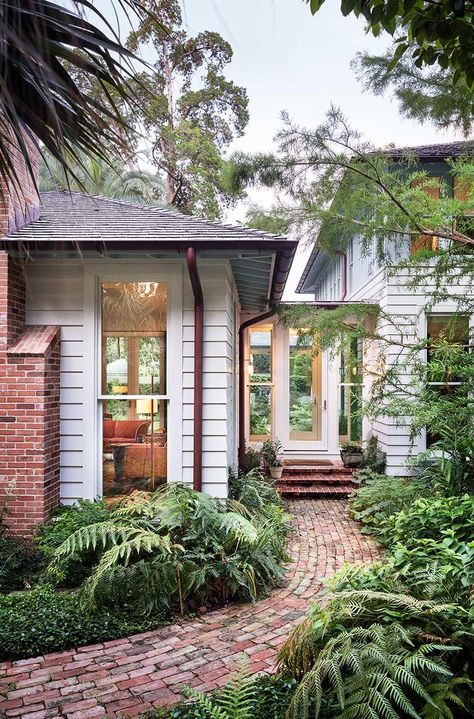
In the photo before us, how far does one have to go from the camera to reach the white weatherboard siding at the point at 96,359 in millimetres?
5289

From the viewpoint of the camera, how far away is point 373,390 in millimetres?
6332

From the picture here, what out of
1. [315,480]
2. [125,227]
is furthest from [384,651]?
[315,480]

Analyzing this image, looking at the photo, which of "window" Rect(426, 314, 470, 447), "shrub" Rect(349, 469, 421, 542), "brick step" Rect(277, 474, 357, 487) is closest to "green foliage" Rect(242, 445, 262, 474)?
"brick step" Rect(277, 474, 357, 487)

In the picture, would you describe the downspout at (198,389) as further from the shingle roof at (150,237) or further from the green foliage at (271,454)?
the green foliage at (271,454)

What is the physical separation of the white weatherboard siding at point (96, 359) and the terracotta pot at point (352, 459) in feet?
14.0

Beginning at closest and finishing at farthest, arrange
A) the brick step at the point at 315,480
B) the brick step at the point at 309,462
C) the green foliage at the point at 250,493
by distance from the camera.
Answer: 1. the green foliage at the point at 250,493
2. the brick step at the point at 315,480
3. the brick step at the point at 309,462

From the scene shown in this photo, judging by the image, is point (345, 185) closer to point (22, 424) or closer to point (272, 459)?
point (22, 424)

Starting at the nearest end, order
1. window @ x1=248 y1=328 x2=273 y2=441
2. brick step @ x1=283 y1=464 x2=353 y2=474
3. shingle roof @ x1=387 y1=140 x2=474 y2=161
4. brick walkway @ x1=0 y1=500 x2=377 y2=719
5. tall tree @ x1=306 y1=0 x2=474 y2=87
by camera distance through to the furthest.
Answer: tall tree @ x1=306 y1=0 x2=474 y2=87 < brick walkway @ x1=0 y1=500 x2=377 y2=719 < shingle roof @ x1=387 y1=140 x2=474 y2=161 < brick step @ x1=283 y1=464 x2=353 y2=474 < window @ x1=248 y1=328 x2=273 y2=441

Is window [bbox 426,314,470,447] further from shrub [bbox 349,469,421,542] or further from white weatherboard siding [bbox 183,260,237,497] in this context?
white weatherboard siding [bbox 183,260,237,497]

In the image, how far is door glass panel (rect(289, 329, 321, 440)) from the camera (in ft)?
32.6

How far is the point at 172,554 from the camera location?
4.07m

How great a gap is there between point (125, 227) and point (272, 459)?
4.98 m

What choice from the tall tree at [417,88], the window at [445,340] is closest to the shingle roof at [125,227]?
the tall tree at [417,88]

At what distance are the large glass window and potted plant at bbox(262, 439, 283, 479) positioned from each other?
12.0ft
